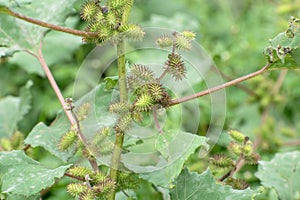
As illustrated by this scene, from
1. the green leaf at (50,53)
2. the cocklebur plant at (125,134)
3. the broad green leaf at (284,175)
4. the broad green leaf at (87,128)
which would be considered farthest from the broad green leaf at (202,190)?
the green leaf at (50,53)

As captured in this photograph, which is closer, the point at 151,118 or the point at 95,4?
the point at 95,4

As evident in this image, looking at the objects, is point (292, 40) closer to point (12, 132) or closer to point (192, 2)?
point (12, 132)

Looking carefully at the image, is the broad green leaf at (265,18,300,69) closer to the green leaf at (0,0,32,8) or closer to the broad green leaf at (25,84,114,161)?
the broad green leaf at (25,84,114,161)

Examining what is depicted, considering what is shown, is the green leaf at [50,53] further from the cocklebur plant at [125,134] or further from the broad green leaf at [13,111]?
the cocklebur plant at [125,134]

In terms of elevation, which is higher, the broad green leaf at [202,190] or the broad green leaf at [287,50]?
the broad green leaf at [287,50]

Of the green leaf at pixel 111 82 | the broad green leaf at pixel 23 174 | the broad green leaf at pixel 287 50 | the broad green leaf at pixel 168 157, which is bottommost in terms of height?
the broad green leaf at pixel 23 174

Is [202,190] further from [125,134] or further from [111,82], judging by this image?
[111,82]

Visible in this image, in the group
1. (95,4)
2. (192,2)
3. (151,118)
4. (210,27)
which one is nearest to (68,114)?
(151,118)
